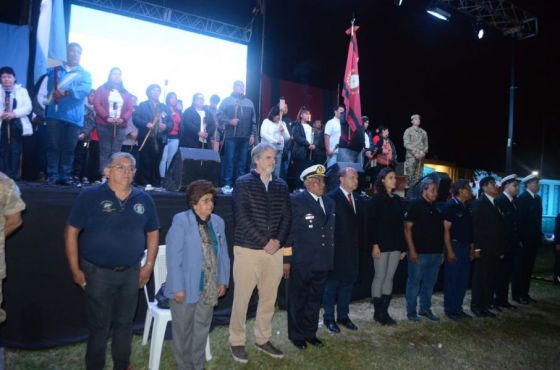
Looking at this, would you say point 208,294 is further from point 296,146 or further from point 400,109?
point 400,109

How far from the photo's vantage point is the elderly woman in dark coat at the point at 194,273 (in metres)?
3.46

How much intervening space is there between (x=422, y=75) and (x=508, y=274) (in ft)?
39.9

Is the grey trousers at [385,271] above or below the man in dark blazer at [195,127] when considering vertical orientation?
below

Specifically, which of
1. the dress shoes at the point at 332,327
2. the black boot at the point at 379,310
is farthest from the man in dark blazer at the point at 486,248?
the dress shoes at the point at 332,327

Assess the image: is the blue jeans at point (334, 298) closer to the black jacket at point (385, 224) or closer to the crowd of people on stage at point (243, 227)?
the crowd of people on stage at point (243, 227)

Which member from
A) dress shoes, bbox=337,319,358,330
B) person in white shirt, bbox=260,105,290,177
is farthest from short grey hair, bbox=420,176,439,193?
person in white shirt, bbox=260,105,290,177

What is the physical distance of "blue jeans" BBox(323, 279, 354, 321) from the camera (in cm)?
522

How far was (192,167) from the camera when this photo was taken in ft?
17.4

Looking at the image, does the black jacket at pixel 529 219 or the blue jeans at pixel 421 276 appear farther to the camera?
the black jacket at pixel 529 219

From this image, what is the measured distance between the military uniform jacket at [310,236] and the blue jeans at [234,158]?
2.49 m

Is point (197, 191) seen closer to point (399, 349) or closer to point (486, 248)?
point (399, 349)

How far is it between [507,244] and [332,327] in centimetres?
343

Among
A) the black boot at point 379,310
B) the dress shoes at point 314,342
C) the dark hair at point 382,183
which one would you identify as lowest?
the dress shoes at point 314,342

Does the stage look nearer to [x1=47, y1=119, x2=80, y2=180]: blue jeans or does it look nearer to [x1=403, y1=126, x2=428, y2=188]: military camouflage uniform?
[x1=47, y1=119, x2=80, y2=180]: blue jeans
